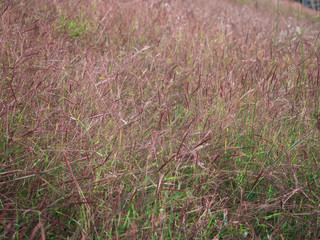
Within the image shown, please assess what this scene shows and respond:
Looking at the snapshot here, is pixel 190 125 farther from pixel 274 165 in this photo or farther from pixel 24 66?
pixel 24 66

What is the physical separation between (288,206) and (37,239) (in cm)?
108

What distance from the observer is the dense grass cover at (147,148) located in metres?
1.11

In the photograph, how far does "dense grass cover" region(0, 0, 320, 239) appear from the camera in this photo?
1109mm

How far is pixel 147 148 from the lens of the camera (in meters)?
1.32

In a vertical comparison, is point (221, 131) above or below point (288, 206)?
above

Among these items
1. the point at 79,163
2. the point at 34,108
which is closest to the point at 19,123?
the point at 34,108

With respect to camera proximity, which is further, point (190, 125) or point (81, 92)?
point (81, 92)

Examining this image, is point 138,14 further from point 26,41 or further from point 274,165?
point 274,165

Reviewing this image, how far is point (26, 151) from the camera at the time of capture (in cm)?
125

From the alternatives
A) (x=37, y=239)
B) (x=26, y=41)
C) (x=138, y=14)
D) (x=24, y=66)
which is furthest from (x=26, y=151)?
(x=138, y=14)

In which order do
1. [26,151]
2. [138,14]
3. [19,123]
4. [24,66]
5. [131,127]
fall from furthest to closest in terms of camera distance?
[138,14], [24,66], [131,127], [19,123], [26,151]

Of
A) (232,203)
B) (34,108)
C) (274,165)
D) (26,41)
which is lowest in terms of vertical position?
(232,203)

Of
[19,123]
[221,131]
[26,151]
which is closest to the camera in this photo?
[26,151]

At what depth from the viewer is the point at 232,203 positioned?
1.34 metres
